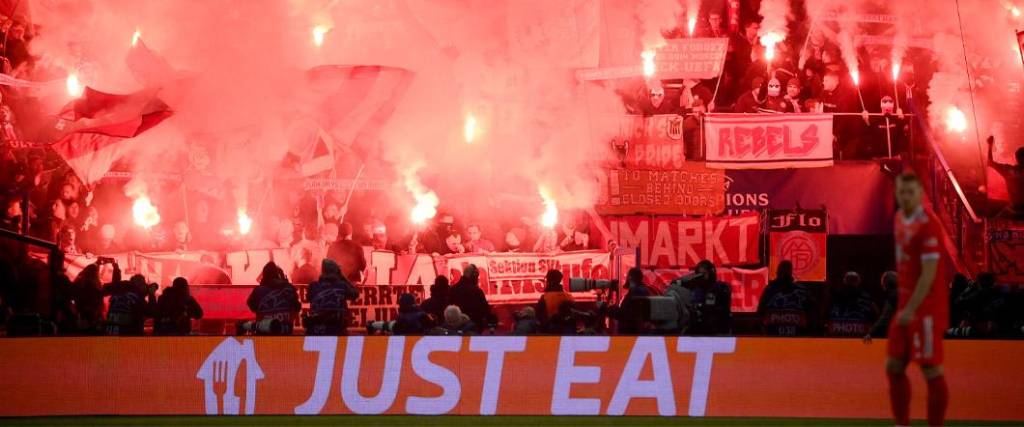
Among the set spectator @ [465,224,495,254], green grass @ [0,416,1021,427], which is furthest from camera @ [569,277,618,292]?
spectator @ [465,224,495,254]

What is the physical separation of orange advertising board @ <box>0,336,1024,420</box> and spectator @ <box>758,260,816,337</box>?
137 cm

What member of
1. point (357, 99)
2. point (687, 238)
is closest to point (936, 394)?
point (687, 238)

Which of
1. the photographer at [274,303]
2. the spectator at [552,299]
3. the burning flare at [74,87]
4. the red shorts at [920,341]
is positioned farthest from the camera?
the burning flare at [74,87]

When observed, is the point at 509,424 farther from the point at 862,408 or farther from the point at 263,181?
the point at 263,181

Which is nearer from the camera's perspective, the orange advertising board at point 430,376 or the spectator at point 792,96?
the orange advertising board at point 430,376

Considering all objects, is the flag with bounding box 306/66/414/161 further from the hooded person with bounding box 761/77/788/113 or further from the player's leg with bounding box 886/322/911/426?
the player's leg with bounding box 886/322/911/426

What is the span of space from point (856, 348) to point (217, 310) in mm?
10069

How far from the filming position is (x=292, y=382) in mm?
11539

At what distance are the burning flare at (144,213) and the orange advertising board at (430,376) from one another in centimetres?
758

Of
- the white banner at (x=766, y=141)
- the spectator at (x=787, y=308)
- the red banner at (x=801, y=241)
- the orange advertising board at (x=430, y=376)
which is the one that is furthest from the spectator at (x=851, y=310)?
the white banner at (x=766, y=141)

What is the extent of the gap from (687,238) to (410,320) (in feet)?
23.7

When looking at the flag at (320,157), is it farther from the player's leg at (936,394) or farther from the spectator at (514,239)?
the player's leg at (936,394)

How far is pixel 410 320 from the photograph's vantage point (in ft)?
42.1

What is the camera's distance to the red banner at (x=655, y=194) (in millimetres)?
18906
